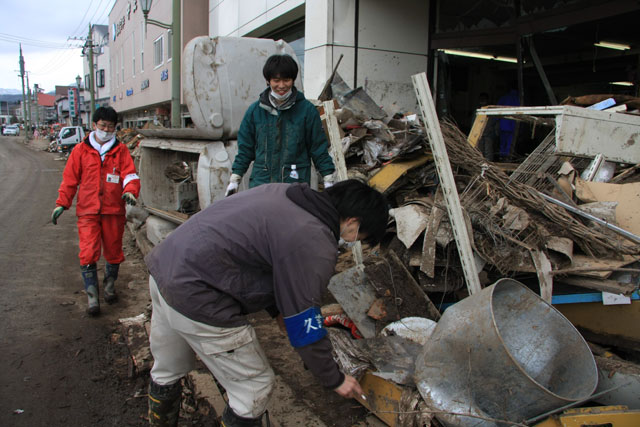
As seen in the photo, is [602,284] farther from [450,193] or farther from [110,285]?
[110,285]

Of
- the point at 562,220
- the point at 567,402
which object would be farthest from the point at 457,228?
the point at 567,402

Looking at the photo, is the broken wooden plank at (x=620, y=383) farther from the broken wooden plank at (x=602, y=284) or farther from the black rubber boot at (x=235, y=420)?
the black rubber boot at (x=235, y=420)

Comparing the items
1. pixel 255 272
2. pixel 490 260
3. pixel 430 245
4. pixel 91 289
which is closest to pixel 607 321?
pixel 490 260

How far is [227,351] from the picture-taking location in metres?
1.77

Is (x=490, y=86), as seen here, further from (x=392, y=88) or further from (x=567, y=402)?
(x=567, y=402)

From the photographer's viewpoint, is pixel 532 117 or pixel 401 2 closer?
pixel 532 117

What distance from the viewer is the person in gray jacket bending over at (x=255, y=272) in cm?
161

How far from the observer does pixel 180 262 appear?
5.52ft

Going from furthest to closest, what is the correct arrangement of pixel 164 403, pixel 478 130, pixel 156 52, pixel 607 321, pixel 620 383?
pixel 156 52 < pixel 478 130 < pixel 607 321 < pixel 620 383 < pixel 164 403

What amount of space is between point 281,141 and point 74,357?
2.20 m

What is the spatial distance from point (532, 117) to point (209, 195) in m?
2.93

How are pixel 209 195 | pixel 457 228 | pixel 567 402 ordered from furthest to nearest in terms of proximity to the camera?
pixel 209 195, pixel 457 228, pixel 567 402

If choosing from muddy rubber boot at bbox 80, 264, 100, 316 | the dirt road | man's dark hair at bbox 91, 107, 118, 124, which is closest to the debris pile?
the dirt road

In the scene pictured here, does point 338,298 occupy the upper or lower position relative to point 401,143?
lower
